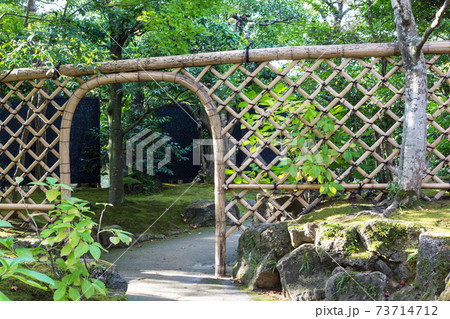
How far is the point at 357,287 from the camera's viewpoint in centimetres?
239

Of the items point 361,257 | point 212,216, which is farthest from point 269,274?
point 212,216

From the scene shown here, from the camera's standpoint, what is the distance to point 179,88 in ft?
17.9

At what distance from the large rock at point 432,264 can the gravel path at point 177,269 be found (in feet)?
3.51

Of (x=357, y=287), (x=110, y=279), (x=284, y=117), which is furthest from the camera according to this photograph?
(x=284, y=117)

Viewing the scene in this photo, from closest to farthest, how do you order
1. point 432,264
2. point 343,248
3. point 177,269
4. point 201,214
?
1. point 432,264
2. point 343,248
3. point 177,269
4. point 201,214

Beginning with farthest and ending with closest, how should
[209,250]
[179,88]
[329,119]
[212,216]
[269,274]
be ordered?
1. [212,216]
2. [179,88]
3. [209,250]
4. [329,119]
5. [269,274]

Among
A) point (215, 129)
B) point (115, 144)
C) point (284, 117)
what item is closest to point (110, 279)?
point (215, 129)

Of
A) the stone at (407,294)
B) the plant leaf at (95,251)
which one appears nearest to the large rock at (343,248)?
the stone at (407,294)

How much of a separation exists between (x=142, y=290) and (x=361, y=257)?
4.95 feet

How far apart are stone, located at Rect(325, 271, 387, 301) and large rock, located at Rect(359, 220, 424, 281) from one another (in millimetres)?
170

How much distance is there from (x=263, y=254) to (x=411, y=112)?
1487 mm

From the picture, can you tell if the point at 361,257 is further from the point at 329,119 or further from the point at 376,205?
the point at 329,119

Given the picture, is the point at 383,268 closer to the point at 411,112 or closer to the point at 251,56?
the point at 411,112

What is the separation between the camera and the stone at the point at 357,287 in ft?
7.75
